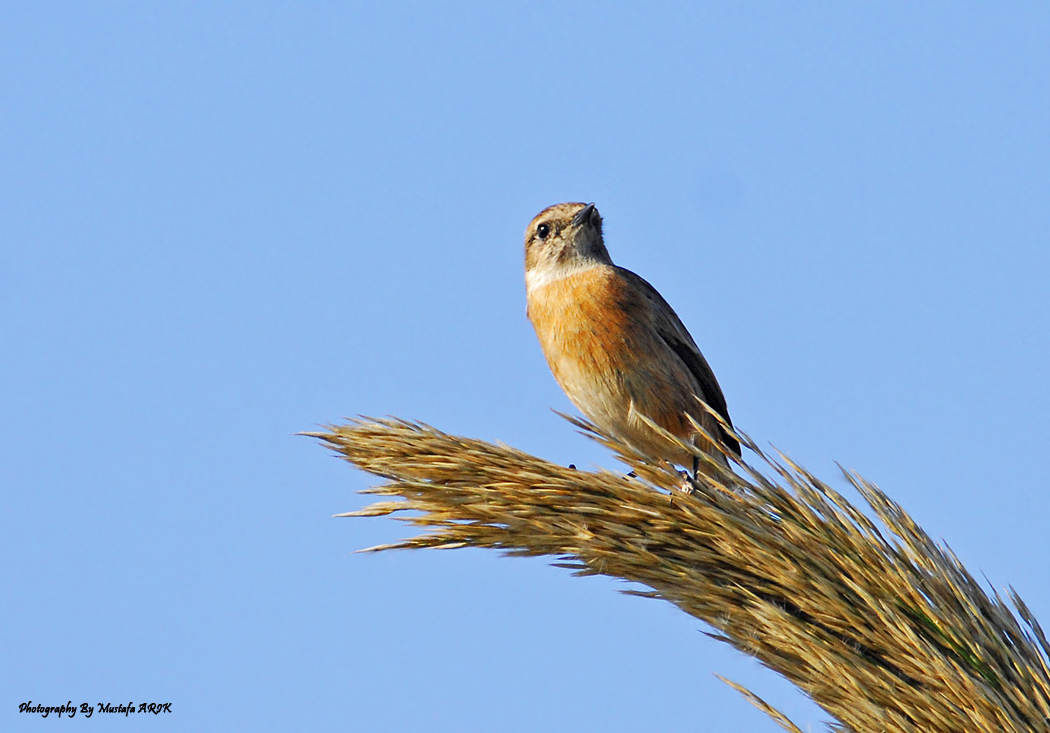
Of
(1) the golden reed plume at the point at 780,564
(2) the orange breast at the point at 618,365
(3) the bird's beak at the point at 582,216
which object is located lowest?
(1) the golden reed plume at the point at 780,564

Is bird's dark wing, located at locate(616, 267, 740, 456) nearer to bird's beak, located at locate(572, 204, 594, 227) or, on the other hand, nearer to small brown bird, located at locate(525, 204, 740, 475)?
small brown bird, located at locate(525, 204, 740, 475)

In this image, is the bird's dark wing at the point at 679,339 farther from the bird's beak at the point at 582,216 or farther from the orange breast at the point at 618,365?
the bird's beak at the point at 582,216

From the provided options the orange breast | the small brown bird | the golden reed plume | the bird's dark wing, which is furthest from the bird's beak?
the golden reed plume

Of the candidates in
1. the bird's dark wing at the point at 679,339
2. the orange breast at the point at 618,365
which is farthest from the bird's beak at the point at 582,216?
the orange breast at the point at 618,365

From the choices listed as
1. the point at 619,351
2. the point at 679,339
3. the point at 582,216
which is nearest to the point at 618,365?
the point at 619,351

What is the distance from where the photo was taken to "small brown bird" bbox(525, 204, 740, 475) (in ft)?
16.1

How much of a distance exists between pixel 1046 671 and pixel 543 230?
4124 mm

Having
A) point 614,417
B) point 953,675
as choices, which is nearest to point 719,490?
point 953,675

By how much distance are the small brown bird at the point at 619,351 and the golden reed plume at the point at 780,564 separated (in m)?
1.93

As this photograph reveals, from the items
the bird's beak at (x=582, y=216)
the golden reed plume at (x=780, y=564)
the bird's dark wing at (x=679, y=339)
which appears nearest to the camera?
the golden reed plume at (x=780, y=564)

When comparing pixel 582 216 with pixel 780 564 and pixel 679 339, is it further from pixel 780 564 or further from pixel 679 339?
pixel 780 564

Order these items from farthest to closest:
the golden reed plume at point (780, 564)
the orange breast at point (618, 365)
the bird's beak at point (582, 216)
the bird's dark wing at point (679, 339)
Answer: the bird's beak at point (582, 216) < the bird's dark wing at point (679, 339) < the orange breast at point (618, 365) < the golden reed plume at point (780, 564)

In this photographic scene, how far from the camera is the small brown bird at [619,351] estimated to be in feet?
16.1

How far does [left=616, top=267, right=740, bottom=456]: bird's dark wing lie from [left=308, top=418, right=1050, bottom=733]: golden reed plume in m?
2.64
